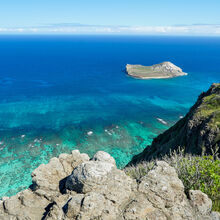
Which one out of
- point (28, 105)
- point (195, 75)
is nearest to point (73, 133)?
point (28, 105)

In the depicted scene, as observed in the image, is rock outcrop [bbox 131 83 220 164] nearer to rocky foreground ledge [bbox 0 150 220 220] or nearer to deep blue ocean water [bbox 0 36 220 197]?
rocky foreground ledge [bbox 0 150 220 220]

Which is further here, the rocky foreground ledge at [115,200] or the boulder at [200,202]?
the boulder at [200,202]

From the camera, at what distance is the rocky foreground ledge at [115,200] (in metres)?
12.8

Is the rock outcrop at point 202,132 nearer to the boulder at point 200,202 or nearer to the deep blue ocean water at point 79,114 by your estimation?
the boulder at point 200,202

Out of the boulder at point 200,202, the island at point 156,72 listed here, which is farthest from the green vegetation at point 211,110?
the island at point 156,72

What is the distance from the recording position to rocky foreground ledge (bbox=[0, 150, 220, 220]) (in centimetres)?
1279

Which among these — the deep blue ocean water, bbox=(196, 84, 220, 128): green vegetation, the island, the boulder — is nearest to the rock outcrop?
bbox=(196, 84, 220, 128): green vegetation

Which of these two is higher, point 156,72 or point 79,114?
point 156,72

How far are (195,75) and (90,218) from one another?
652 ft

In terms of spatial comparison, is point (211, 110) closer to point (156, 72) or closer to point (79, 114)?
point (79, 114)

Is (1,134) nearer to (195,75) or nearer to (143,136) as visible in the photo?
(143,136)

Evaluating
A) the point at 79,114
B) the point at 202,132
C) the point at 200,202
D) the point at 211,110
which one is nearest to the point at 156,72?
the point at 79,114

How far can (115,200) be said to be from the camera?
44.6 feet

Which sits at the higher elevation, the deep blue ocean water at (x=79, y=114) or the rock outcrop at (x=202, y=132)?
the rock outcrop at (x=202, y=132)
